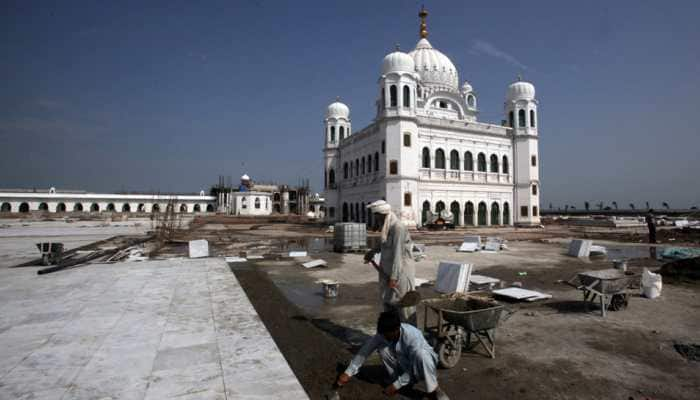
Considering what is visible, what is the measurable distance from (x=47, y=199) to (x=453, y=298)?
3657 inches

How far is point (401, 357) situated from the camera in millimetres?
3561

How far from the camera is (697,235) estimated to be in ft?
73.0

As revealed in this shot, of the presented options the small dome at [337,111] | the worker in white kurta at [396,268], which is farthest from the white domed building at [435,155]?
the worker in white kurta at [396,268]

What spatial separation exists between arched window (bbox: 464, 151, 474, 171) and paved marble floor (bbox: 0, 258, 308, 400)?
30830mm

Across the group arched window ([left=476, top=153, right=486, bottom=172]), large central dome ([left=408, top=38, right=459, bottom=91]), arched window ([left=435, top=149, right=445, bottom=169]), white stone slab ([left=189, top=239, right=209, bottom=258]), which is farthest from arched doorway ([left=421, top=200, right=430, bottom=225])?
white stone slab ([left=189, top=239, right=209, bottom=258])

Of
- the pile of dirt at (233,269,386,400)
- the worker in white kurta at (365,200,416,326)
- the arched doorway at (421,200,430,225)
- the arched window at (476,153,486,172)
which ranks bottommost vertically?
the pile of dirt at (233,269,386,400)

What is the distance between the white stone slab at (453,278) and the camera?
7238mm

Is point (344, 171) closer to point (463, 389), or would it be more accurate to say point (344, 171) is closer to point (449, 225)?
point (449, 225)

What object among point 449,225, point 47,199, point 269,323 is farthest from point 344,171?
point 47,199

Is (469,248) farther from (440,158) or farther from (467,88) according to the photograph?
(467,88)

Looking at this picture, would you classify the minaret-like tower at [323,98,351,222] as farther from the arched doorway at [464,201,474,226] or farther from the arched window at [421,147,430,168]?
the arched doorway at [464,201,474,226]

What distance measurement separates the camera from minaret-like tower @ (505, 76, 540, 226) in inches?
1414

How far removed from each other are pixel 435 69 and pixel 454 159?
1174 cm

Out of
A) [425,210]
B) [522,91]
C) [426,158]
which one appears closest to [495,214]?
[425,210]
